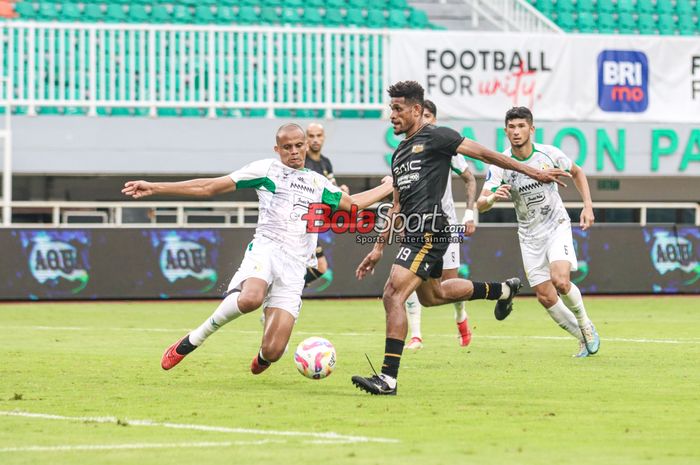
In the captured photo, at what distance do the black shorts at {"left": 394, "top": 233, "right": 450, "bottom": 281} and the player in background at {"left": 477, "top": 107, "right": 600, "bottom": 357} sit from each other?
229 centimetres

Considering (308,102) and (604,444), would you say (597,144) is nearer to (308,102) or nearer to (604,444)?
(308,102)

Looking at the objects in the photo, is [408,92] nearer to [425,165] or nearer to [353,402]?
[425,165]

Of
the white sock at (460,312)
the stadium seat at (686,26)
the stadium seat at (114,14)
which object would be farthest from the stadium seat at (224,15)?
the white sock at (460,312)

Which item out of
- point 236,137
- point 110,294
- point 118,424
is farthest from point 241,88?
point 118,424

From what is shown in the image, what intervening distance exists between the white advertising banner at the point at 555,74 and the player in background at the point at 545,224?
13249 millimetres

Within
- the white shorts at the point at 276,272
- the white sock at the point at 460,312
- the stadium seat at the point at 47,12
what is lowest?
the white sock at the point at 460,312

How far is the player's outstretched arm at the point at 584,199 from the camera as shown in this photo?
11938 mm

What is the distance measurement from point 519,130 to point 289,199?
2756mm

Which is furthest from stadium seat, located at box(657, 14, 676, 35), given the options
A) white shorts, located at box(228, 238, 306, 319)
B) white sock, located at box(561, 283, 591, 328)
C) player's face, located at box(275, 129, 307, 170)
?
white shorts, located at box(228, 238, 306, 319)

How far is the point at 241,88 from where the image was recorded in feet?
83.1

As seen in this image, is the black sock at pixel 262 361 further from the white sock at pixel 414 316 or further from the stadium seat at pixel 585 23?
the stadium seat at pixel 585 23

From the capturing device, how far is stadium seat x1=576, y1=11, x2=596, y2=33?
30.3m

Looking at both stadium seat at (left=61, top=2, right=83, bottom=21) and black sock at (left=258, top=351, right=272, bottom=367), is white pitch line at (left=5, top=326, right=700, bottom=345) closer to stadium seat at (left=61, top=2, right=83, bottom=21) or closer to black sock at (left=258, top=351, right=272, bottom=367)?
black sock at (left=258, top=351, right=272, bottom=367)

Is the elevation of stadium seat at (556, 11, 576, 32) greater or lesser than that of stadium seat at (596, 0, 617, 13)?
lesser
